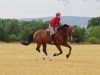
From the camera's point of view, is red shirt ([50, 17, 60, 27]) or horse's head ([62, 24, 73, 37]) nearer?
red shirt ([50, 17, 60, 27])

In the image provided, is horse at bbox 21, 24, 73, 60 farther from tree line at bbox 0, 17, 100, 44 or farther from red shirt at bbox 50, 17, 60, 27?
tree line at bbox 0, 17, 100, 44

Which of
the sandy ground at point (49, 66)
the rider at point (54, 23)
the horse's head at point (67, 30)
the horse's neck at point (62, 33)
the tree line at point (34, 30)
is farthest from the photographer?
the tree line at point (34, 30)

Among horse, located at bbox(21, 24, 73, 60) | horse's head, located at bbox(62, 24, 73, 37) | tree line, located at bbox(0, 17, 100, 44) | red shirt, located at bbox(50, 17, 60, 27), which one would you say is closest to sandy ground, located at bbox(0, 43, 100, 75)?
horse, located at bbox(21, 24, 73, 60)

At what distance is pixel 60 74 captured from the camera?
51.9 ft

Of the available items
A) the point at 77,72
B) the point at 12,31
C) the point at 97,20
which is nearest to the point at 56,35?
the point at 77,72

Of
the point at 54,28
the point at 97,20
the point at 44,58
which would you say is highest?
the point at 54,28

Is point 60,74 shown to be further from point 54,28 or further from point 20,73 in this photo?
point 54,28

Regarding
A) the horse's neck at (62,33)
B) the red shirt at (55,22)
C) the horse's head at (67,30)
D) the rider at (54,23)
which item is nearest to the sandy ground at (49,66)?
the horse's neck at (62,33)

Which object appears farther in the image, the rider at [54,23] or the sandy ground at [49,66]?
the rider at [54,23]

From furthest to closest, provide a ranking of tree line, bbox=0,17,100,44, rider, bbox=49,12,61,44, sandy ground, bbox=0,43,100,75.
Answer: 1. tree line, bbox=0,17,100,44
2. rider, bbox=49,12,61,44
3. sandy ground, bbox=0,43,100,75

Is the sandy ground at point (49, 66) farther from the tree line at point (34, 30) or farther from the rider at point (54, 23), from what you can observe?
the tree line at point (34, 30)

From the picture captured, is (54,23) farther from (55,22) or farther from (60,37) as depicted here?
(60,37)

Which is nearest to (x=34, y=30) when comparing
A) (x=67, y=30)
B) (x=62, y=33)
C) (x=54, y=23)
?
(x=62, y=33)

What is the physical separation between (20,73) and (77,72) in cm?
202
